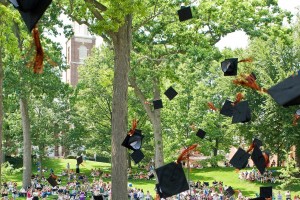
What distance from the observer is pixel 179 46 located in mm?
17672

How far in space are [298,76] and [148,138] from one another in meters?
33.2

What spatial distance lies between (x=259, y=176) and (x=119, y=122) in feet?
69.8

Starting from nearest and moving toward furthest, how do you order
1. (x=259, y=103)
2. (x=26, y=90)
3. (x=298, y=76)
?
1. (x=298, y=76)
2. (x=26, y=90)
3. (x=259, y=103)

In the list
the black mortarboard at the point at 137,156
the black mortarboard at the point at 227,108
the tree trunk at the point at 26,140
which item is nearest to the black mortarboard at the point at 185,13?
the black mortarboard at the point at 227,108

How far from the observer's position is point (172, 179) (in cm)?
766

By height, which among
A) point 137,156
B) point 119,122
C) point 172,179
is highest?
point 119,122

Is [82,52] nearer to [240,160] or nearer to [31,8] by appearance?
[240,160]

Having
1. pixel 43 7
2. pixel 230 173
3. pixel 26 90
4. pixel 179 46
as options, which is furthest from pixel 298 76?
pixel 230 173

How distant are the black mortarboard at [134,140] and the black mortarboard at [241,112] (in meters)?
2.33

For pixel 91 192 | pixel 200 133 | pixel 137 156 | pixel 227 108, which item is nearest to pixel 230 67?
pixel 227 108

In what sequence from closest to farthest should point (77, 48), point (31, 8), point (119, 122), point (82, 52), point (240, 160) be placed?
1. point (31, 8)
2. point (240, 160)
3. point (119, 122)
4. point (77, 48)
5. point (82, 52)

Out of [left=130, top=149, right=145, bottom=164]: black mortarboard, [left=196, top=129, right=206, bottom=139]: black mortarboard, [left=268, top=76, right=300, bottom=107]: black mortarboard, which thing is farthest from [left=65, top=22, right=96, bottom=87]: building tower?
[left=268, top=76, right=300, bottom=107]: black mortarboard

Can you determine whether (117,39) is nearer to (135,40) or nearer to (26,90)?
(135,40)

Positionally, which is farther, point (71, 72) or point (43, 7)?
point (71, 72)
